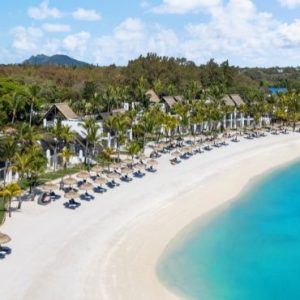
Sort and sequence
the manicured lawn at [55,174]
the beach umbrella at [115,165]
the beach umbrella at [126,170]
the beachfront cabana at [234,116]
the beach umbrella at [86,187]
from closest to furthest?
the beach umbrella at [86,187] < the manicured lawn at [55,174] < the beach umbrella at [126,170] < the beach umbrella at [115,165] < the beachfront cabana at [234,116]

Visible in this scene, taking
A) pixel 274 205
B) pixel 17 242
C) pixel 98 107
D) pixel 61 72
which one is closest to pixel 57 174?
pixel 17 242

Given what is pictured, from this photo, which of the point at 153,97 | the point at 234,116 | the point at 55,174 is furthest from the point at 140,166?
the point at 234,116

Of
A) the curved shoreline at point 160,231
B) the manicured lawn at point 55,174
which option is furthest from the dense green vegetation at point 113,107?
the curved shoreline at point 160,231

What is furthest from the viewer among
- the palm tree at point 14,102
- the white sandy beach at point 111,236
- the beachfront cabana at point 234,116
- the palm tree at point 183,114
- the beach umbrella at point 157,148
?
the beachfront cabana at point 234,116

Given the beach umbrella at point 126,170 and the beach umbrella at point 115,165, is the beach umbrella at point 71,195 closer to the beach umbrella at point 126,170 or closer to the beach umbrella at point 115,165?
the beach umbrella at point 126,170

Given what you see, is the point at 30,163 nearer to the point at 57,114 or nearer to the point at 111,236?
the point at 111,236
